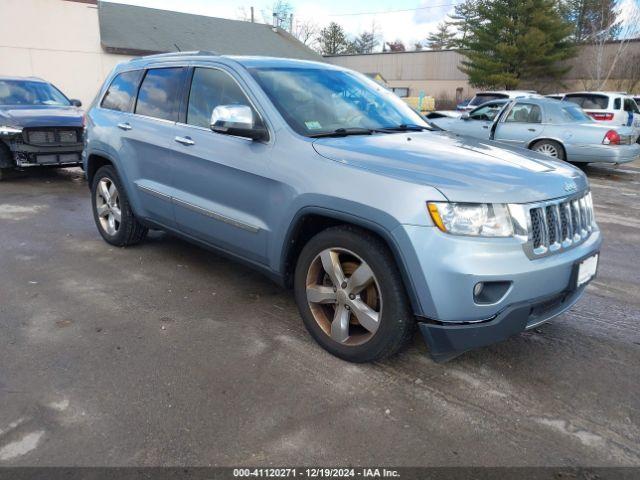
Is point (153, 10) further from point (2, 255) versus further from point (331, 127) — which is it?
point (331, 127)

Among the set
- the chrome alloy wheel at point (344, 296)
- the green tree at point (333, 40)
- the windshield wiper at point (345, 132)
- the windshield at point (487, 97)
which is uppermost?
the green tree at point (333, 40)

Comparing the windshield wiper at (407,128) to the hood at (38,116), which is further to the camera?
the hood at (38,116)

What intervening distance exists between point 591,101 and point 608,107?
0.65m

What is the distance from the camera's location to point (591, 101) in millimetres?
14062

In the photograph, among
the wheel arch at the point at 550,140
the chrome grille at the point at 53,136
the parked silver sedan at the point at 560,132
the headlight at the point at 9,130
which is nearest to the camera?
the headlight at the point at 9,130

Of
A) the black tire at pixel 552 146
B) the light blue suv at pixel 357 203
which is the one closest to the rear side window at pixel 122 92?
the light blue suv at pixel 357 203

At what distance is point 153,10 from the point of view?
102 ft

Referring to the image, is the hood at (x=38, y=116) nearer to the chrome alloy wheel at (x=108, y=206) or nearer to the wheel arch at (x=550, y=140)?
the chrome alloy wheel at (x=108, y=206)

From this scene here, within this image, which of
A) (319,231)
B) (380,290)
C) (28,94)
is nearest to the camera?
(380,290)

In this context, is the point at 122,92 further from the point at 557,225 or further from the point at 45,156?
the point at 45,156

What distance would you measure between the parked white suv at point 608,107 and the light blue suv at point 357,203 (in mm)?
10327

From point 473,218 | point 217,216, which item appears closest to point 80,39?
point 217,216

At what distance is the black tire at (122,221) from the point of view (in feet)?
16.8

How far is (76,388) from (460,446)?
6.85 ft
